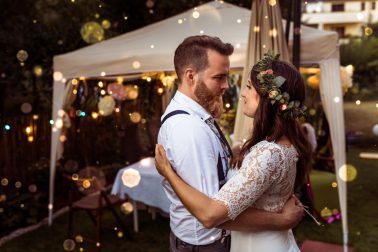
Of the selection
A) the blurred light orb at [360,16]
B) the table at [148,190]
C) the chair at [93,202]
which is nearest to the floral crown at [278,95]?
the table at [148,190]

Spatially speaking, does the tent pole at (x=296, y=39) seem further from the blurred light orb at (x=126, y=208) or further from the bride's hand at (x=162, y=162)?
the blurred light orb at (x=126, y=208)

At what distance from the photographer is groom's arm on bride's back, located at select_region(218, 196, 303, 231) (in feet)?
5.86

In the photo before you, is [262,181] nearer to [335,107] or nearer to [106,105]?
[335,107]

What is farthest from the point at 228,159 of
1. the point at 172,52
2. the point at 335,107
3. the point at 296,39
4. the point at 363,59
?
the point at 363,59

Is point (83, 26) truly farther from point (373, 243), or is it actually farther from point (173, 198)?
point (173, 198)

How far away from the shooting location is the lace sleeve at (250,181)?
1.65 meters

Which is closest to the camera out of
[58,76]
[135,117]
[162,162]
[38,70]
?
[162,162]

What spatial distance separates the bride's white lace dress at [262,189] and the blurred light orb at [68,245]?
359cm

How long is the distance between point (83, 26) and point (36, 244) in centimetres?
555

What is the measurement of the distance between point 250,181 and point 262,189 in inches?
2.9

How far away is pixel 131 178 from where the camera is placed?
520 cm

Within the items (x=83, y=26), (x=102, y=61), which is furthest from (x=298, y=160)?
(x=83, y=26)

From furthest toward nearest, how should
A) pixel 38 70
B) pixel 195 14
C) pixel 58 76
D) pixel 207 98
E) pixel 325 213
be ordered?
pixel 38 70
pixel 325 213
pixel 195 14
pixel 58 76
pixel 207 98

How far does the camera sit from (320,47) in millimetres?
4180
